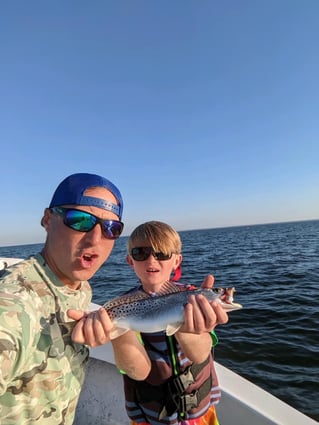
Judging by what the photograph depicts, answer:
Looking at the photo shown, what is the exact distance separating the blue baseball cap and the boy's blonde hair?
0.92 m

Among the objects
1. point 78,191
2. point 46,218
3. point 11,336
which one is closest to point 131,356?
point 11,336

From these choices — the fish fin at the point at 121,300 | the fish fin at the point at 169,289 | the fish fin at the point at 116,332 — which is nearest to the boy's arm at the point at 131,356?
the fish fin at the point at 116,332

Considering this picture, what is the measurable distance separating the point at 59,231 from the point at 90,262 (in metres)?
0.35

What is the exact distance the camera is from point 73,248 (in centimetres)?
214

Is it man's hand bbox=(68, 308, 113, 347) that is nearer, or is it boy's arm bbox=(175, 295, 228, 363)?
man's hand bbox=(68, 308, 113, 347)

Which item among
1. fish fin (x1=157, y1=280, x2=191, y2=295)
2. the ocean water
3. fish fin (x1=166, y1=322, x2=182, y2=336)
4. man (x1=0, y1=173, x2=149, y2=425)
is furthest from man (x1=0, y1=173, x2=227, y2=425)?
the ocean water

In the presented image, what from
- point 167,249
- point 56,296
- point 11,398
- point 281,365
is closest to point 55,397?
point 11,398

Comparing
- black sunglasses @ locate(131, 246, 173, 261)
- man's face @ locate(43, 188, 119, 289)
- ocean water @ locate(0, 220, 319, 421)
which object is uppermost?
man's face @ locate(43, 188, 119, 289)

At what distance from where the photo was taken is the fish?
2.37m

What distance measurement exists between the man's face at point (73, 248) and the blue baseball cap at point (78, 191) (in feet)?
0.12

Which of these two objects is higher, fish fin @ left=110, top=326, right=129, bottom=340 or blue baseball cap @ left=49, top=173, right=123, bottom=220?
blue baseball cap @ left=49, top=173, right=123, bottom=220

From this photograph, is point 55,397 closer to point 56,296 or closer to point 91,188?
point 56,296

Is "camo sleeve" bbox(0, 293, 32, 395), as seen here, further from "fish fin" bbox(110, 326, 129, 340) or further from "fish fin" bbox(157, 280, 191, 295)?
"fish fin" bbox(157, 280, 191, 295)

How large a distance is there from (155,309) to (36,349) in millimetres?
1134
